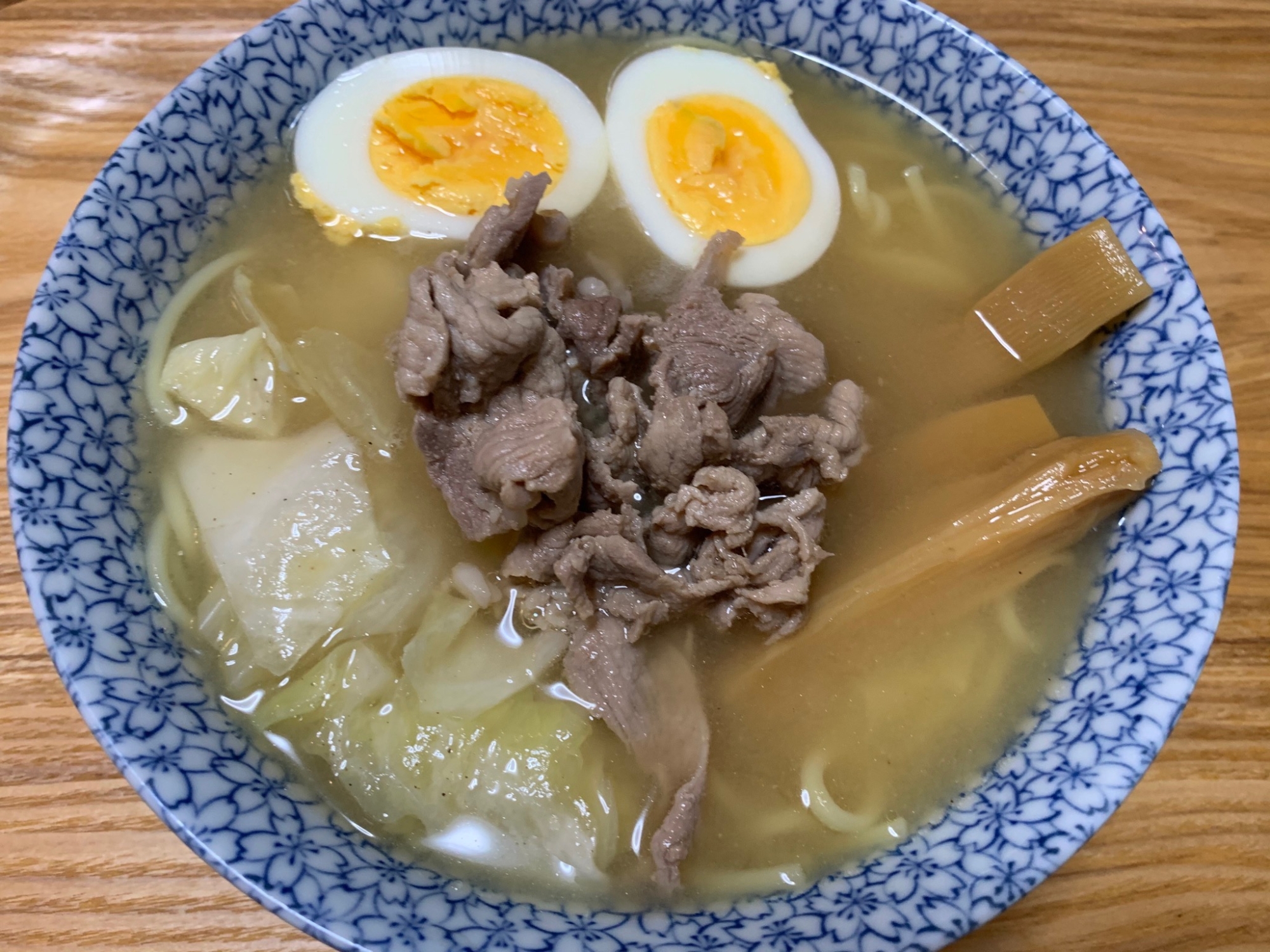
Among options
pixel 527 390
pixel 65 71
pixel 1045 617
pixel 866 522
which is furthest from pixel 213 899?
pixel 65 71

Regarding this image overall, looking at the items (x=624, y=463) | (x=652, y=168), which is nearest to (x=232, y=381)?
(x=624, y=463)

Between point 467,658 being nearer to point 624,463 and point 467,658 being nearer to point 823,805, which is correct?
point 624,463

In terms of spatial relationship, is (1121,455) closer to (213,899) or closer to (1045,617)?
(1045,617)

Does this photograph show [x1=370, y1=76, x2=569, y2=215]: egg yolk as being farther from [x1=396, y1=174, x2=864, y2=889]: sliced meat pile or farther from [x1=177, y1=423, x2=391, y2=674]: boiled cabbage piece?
[x1=177, y1=423, x2=391, y2=674]: boiled cabbage piece

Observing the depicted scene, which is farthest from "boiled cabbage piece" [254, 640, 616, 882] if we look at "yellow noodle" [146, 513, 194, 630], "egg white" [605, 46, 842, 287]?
"egg white" [605, 46, 842, 287]

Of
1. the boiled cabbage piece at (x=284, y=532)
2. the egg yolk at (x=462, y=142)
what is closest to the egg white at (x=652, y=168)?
the egg yolk at (x=462, y=142)

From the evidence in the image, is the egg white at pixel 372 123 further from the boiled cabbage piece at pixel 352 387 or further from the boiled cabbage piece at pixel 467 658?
the boiled cabbage piece at pixel 467 658
